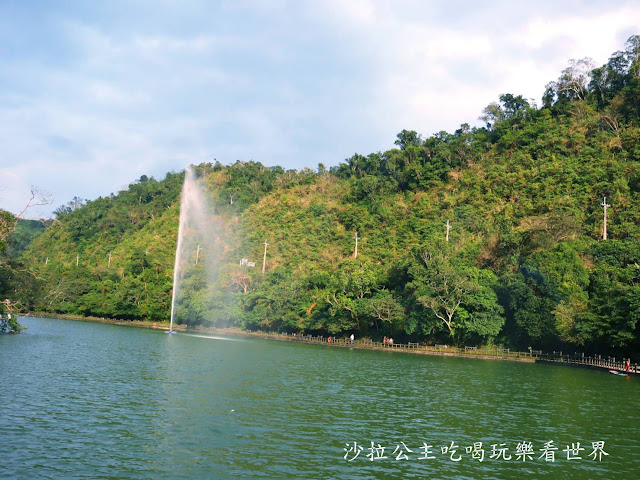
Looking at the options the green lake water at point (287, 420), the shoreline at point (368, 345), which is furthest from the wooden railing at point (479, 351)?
the green lake water at point (287, 420)

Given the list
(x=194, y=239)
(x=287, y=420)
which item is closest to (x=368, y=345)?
(x=287, y=420)

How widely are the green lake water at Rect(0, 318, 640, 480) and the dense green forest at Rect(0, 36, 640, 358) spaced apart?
41.9 feet

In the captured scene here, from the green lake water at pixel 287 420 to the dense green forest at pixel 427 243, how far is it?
12.8m

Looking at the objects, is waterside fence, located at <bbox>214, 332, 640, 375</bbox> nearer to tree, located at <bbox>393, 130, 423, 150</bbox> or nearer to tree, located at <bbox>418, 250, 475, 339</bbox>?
tree, located at <bbox>418, 250, 475, 339</bbox>

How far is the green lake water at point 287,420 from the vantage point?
16.4 m

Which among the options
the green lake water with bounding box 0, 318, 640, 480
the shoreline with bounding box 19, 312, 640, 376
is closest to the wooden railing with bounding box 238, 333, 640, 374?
the shoreline with bounding box 19, 312, 640, 376

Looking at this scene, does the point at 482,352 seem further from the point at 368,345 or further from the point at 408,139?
the point at 408,139

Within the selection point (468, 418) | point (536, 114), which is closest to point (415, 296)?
point (468, 418)

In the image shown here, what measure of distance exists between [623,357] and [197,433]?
151 feet

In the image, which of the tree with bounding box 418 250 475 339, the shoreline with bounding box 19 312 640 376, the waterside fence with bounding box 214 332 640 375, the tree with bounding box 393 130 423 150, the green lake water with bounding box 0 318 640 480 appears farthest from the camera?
the tree with bounding box 393 130 423 150

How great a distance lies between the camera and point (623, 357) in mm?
49719

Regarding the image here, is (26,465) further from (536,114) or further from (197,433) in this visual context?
(536,114)

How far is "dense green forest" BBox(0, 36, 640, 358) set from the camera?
188 ft

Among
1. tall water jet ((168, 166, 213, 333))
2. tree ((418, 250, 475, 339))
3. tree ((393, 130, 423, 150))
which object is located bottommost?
tree ((418, 250, 475, 339))
